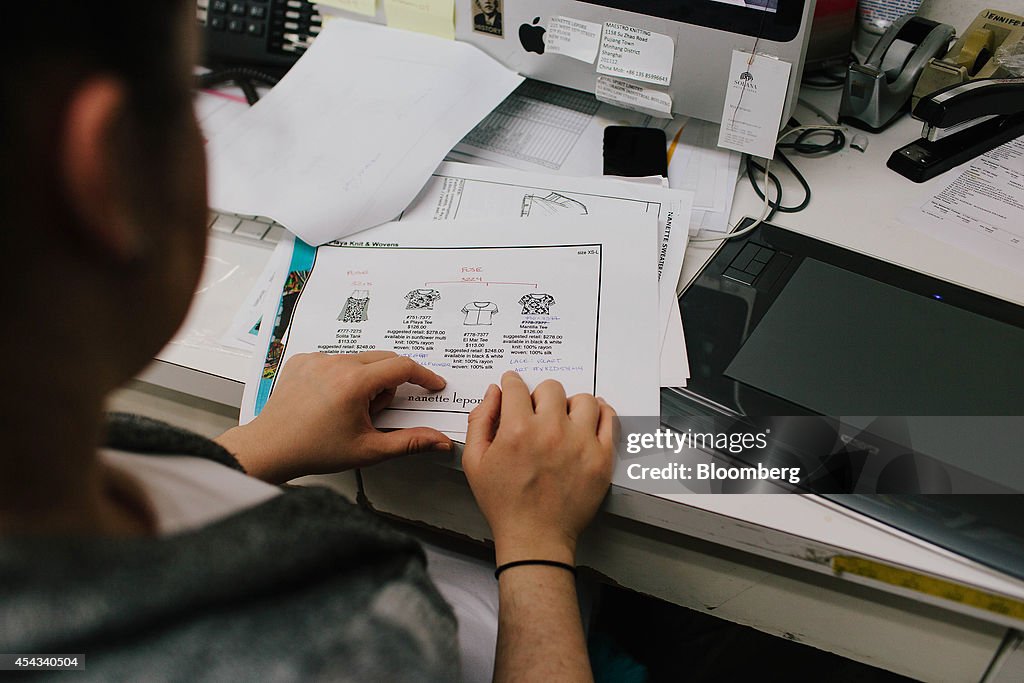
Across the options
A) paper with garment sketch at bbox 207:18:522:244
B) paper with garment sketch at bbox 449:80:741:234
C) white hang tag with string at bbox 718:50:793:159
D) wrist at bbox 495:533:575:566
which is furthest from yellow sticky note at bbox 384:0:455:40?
wrist at bbox 495:533:575:566

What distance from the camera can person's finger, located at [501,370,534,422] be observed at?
22.7 inches

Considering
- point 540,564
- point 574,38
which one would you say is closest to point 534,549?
point 540,564

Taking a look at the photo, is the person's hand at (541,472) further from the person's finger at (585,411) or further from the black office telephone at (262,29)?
the black office telephone at (262,29)

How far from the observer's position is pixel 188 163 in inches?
11.8

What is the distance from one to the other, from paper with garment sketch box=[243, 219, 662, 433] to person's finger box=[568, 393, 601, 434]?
0.01 meters

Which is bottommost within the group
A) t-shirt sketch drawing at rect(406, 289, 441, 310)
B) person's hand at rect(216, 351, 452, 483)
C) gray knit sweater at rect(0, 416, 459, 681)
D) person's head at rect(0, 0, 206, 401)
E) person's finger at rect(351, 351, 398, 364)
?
person's hand at rect(216, 351, 452, 483)

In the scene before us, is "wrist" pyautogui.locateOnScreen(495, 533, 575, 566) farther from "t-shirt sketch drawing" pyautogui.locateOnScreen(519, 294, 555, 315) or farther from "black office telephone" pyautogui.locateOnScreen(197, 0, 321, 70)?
"black office telephone" pyautogui.locateOnScreen(197, 0, 321, 70)

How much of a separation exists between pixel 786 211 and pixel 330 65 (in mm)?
560

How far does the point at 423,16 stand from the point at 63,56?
746mm

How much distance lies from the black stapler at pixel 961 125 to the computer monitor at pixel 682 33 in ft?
0.44

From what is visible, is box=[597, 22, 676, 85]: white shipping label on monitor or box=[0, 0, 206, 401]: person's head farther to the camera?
box=[597, 22, 676, 85]: white shipping label on monitor

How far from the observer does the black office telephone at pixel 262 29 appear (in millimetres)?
970

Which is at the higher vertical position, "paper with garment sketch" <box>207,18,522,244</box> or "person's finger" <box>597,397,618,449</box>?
"paper with garment sketch" <box>207,18,522,244</box>

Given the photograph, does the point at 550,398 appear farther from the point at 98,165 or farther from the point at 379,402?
the point at 98,165
